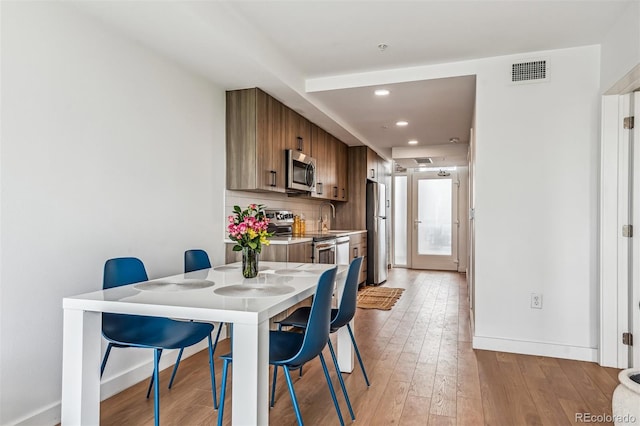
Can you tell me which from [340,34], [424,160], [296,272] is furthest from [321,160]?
[424,160]

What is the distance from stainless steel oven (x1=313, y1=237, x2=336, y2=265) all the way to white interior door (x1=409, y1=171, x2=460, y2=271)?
14.3 ft

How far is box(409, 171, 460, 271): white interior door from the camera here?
8.39 m

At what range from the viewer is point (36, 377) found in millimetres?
2037

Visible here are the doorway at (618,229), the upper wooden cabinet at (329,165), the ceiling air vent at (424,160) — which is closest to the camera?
the doorway at (618,229)

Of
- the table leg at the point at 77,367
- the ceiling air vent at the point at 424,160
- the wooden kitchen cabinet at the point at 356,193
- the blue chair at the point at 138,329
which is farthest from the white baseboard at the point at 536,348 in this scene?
the ceiling air vent at the point at 424,160

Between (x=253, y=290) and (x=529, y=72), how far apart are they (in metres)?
2.86

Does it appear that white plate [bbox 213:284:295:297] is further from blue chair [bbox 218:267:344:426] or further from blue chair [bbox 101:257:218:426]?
blue chair [bbox 101:257:218:426]

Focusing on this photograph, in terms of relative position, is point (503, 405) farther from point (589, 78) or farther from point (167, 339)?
point (589, 78)

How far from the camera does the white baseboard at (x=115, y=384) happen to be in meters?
2.01

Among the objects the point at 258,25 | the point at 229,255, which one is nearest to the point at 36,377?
the point at 229,255

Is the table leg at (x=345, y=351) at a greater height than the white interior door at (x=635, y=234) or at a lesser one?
lesser

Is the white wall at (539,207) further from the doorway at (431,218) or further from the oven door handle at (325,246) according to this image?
the doorway at (431,218)

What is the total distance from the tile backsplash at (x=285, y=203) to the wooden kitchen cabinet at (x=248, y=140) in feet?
0.60

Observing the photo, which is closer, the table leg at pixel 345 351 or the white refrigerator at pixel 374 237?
the table leg at pixel 345 351
